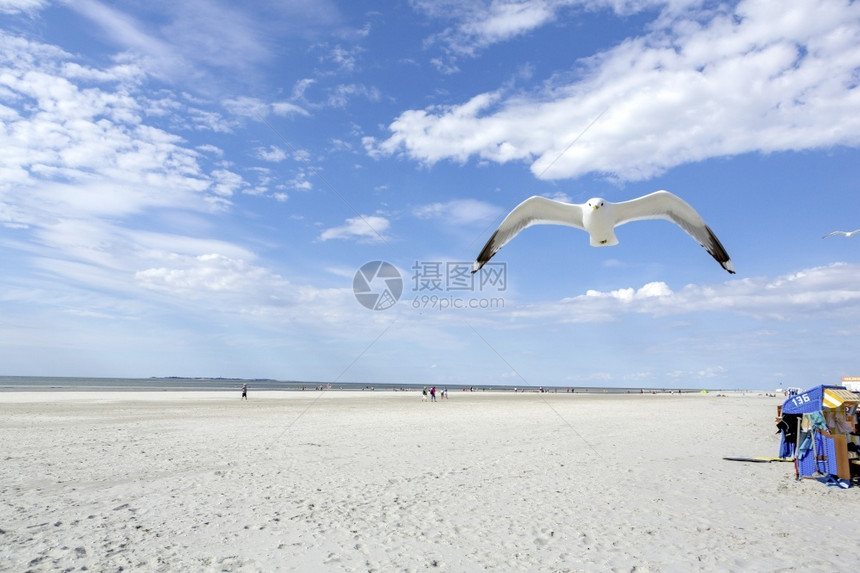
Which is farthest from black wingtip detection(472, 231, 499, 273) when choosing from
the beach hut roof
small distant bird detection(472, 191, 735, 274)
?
the beach hut roof

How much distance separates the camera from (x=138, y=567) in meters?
5.74

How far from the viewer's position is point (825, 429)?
10.0 meters

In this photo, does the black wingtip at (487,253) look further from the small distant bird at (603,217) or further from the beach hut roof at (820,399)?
the beach hut roof at (820,399)

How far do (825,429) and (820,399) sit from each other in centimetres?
55

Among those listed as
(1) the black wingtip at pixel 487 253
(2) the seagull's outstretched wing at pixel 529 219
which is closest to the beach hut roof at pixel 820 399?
(2) the seagull's outstretched wing at pixel 529 219

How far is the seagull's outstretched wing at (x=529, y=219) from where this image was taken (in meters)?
9.00

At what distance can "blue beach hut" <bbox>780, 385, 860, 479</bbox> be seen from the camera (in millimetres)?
9844

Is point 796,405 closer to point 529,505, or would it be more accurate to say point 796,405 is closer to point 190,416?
point 529,505

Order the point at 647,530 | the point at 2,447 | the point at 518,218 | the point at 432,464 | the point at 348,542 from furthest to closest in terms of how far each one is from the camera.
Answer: the point at 2,447 < the point at 432,464 < the point at 518,218 < the point at 647,530 < the point at 348,542

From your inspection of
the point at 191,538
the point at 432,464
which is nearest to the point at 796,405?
the point at 432,464

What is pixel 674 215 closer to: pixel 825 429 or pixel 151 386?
pixel 825 429

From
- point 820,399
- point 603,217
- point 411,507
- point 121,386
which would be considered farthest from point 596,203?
point 121,386

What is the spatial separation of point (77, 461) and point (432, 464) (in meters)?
7.67

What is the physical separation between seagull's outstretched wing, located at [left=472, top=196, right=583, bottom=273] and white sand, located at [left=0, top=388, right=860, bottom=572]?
4118 millimetres
